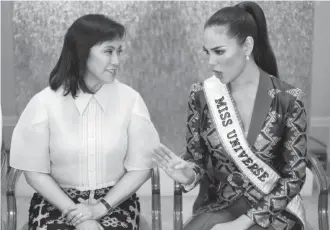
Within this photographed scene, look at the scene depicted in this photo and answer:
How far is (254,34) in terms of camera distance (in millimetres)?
2537

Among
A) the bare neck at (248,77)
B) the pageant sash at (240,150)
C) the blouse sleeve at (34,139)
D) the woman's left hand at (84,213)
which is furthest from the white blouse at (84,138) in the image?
the bare neck at (248,77)

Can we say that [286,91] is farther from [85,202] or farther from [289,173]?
[85,202]

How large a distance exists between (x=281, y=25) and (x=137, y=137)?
5.86 ft

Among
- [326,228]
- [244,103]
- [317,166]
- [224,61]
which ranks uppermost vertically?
[224,61]

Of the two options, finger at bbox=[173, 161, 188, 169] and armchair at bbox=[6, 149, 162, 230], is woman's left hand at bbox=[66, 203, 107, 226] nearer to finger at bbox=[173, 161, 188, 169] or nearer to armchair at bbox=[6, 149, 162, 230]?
armchair at bbox=[6, 149, 162, 230]

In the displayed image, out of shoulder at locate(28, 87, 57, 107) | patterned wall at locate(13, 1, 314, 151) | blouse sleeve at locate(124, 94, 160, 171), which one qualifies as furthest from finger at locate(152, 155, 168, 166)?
patterned wall at locate(13, 1, 314, 151)

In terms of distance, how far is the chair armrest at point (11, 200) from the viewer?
259 centimetres

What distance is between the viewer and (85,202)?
263 cm

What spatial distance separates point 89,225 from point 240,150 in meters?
0.66

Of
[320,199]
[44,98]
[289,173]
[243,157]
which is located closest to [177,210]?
[243,157]

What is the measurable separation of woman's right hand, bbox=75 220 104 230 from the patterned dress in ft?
1.25

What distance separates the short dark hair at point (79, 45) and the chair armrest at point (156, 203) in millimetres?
455

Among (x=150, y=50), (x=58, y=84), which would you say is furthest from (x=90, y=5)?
(x=58, y=84)

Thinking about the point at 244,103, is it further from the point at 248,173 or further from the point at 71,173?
the point at 71,173
